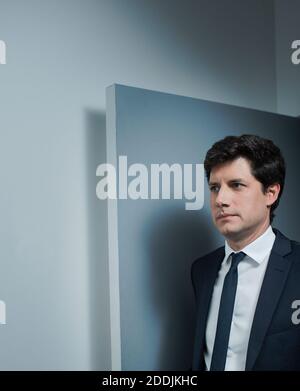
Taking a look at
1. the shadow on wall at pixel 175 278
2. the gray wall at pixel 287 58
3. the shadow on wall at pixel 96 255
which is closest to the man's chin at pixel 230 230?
the shadow on wall at pixel 175 278

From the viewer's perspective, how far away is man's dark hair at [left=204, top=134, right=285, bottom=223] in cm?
120

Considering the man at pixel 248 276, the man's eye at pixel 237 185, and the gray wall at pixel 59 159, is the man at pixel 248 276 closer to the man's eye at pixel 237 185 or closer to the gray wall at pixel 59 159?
the man's eye at pixel 237 185

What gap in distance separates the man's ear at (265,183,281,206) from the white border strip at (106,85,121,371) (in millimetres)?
417

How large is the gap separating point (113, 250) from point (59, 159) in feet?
0.98

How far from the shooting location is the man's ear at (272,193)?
1.23 m

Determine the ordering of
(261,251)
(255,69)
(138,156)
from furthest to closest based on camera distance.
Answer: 1. (255,69)
2. (138,156)
3. (261,251)

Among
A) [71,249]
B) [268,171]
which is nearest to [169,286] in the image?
[71,249]

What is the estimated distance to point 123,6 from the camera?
1.45 metres

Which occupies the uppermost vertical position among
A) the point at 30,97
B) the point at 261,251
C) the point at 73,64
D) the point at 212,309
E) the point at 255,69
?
the point at 255,69

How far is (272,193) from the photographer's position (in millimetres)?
1239

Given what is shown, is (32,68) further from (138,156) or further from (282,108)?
(282,108)

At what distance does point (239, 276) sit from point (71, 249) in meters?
0.48

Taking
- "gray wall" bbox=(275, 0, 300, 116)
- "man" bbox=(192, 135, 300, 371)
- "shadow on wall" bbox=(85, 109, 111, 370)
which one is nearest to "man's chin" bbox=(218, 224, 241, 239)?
"man" bbox=(192, 135, 300, 371)

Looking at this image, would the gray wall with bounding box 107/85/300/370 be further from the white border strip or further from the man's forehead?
the man's forehead
